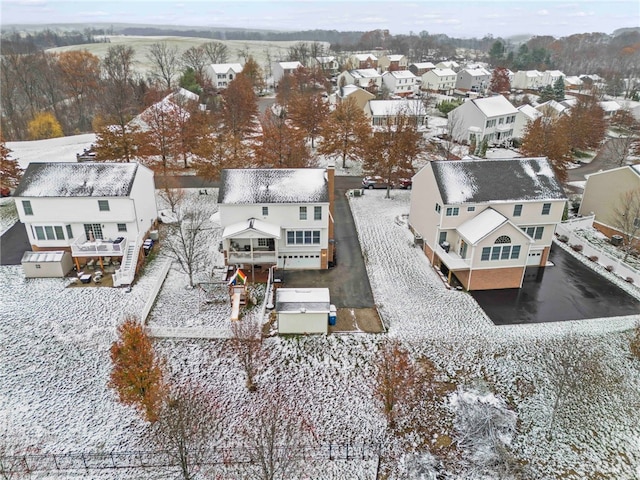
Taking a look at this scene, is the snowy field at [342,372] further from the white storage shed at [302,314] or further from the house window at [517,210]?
the house window at [517,210]

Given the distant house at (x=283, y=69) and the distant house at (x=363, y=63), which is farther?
the distant house at (x=363, y=63)

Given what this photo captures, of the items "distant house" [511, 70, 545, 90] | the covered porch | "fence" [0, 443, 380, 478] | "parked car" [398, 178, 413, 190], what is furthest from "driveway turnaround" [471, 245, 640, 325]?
"distant house" [511, 70, 545, 90]

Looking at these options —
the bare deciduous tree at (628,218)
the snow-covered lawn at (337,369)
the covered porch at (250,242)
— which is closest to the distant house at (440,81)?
the bare deciduous tree at (628,218)

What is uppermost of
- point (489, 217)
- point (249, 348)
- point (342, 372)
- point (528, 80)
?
point (489, 217)

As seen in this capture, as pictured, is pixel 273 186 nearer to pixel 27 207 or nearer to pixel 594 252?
pixel 27 207

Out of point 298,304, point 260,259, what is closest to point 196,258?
point 260,259

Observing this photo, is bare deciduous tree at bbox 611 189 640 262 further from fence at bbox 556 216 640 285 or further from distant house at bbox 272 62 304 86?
distant house at bbox 272 62 304 86

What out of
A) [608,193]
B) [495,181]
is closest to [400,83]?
[608,193]
